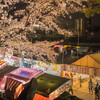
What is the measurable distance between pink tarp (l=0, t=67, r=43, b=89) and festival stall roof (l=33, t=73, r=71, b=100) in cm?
41

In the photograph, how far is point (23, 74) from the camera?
5.07m

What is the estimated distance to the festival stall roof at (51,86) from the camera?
3926mm

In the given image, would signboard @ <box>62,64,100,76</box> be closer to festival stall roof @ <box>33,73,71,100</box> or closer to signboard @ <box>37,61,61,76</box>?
signboard @ <box>37,61,61,76</box>

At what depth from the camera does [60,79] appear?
446 cm

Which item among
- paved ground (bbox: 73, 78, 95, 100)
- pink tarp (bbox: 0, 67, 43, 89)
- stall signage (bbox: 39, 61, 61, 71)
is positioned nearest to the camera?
paved ground (bbox: 73, 78, 95, 100)

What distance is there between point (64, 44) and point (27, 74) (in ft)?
7.08

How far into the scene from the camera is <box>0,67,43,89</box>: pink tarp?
15.7ft

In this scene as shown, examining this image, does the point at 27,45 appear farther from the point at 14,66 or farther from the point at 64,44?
the point at 14,66

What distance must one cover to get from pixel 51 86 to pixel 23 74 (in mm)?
1587

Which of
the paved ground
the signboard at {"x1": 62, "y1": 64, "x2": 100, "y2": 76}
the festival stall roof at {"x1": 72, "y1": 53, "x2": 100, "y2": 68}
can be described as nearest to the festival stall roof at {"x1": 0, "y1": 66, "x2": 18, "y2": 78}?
the signboard at {"x1": 62, "y1": 64, "x2": 100, "y2": 76}

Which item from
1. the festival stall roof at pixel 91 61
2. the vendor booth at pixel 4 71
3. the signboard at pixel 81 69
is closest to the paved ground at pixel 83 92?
the signboard at pixel 81 69

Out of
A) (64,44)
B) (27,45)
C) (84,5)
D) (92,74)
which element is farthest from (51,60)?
(84,5)

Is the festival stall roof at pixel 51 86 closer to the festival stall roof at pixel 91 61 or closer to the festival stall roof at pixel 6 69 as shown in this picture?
the festival stall roof at pixel 91 61

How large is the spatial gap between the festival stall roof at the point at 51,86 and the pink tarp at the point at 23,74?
41cm
